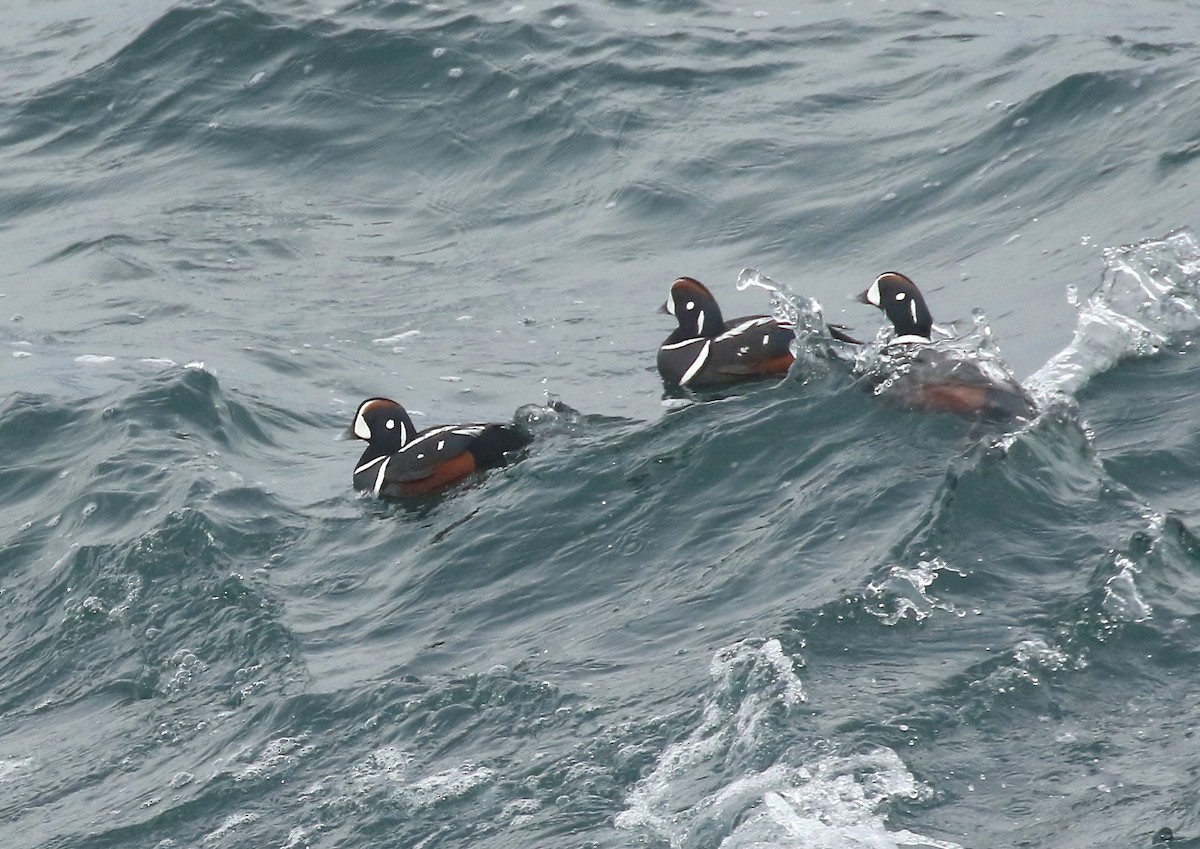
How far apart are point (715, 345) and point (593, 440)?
50.9 inches

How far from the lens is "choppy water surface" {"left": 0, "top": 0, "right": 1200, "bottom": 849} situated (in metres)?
6.01

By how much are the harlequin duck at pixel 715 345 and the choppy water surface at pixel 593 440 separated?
0.24 m

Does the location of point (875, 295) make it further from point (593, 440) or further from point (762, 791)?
point (762, 791)

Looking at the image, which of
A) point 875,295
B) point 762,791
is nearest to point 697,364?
point 875,295

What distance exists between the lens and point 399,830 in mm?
5922

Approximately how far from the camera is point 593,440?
938 centimetres

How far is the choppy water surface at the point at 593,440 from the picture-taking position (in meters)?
6.01

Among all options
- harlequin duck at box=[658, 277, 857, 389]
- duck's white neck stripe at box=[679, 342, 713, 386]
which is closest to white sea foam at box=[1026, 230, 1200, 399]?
harlequin duck at box=[658, 277, 857, 389]

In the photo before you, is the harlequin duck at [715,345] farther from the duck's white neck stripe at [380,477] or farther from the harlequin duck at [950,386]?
the duck's white neck stripe at [380,477]

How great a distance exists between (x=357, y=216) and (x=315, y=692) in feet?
27.4

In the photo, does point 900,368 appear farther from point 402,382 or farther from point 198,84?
point 198,84

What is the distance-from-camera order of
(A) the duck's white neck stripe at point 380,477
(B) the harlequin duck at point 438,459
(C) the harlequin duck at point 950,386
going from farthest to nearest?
1. (A) the duck's white neck stripe at point 380,477
2. (B) the harlequin duck at point 438,459
3. (C) the harlequin duck at point 950,386

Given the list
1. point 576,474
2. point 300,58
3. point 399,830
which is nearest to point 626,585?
point 576,474

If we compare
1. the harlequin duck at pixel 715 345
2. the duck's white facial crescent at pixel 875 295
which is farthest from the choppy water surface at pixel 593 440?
the duck's white facial crescent at pixel 875 295
